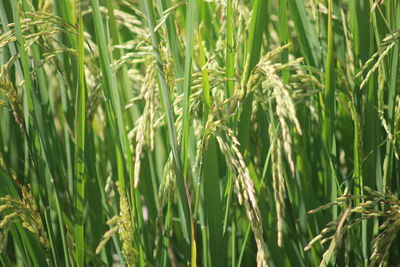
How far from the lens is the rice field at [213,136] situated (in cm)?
115

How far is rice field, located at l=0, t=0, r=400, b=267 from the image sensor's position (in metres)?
1.15

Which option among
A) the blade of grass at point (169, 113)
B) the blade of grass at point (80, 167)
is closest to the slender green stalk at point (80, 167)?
the blade of grass at point (80, 167)

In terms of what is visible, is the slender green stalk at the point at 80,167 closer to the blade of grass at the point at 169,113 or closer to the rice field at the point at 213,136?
the rice field at the point at 213,136

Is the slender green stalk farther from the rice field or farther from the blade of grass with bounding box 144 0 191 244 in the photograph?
the blade of grass with bounding box 144 0 191 244

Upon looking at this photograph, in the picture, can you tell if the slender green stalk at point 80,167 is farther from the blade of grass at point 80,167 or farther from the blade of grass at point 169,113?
the blade of grass at point 169,113

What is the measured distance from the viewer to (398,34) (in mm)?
1155

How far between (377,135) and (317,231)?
287 millimetres

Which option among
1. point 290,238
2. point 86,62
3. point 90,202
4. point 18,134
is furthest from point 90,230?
point 290,238

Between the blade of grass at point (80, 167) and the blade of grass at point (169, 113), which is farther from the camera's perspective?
the blade of grass at point (80, 167)

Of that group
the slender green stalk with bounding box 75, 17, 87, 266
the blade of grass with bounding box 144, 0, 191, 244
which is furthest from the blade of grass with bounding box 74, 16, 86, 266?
the blade of grass with bounding box 144, 0, 191, 244

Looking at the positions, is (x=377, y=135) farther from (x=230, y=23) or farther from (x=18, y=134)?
(x=18, y=134)

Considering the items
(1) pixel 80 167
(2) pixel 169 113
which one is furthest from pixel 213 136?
(1) pixel 80 167

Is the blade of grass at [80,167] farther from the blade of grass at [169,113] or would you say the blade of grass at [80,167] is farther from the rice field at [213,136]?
the blade of grass at [169,113]

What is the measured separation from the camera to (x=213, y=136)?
1.23 m
